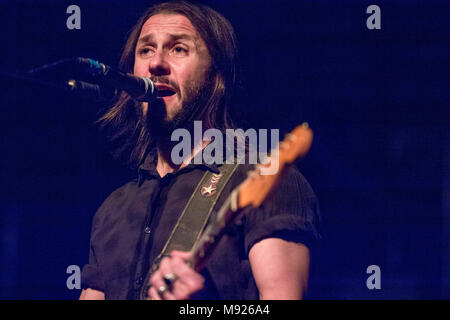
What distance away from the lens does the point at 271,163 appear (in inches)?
74.3

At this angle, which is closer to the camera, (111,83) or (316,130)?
(111,83)

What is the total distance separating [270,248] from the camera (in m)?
2.05

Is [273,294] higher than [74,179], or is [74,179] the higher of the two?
[74,179]

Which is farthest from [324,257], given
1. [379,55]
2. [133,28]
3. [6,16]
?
[6,16]

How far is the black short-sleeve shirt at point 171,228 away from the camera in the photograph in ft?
6.89

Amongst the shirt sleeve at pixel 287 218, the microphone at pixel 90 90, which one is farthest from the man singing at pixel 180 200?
the microphone at pixel 90 90

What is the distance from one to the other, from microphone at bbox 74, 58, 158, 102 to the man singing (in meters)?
0.24

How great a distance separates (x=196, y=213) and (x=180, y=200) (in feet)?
0.42

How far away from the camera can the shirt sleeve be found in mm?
2070

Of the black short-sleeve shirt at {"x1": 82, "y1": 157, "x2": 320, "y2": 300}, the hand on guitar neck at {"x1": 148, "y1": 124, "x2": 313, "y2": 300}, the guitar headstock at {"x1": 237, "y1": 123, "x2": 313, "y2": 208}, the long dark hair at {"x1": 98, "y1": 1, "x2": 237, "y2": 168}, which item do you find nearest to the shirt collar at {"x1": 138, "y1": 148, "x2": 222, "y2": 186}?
the black short-sleeve shirt at {"x1": 82, "y1": 157, "x2": 320, "y2": 300}

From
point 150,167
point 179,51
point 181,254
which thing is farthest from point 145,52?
point 181,254

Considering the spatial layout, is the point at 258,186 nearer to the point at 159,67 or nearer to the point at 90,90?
the point at 90,90

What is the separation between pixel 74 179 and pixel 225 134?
1214mm
